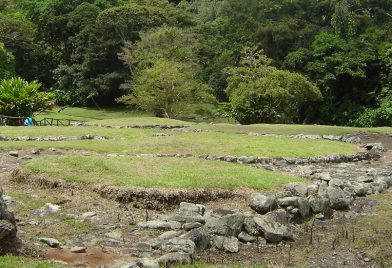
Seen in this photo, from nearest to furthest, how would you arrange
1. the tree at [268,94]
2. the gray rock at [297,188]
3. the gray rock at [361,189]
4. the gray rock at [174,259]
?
the gray rock at [174,259], the gray rock at [297,188], the gray rock at [361,189], the tree at [268,94]

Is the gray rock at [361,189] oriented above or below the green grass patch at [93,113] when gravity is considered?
above

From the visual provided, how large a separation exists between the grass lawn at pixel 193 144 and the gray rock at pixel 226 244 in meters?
10.4

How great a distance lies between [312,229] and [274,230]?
1361 mm

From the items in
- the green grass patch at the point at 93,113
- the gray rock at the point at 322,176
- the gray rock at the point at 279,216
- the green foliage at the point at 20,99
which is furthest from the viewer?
the green grass patch at the point at 93,113

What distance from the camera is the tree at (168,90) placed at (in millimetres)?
42250

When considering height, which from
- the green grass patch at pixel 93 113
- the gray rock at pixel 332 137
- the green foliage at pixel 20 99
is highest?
the green foliage at pixel 20 99

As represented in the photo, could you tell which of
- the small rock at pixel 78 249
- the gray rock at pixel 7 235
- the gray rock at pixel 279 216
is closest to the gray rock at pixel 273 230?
the gray rock at pixel 279 216

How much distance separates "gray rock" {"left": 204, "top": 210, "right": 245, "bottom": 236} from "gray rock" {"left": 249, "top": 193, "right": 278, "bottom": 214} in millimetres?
1517

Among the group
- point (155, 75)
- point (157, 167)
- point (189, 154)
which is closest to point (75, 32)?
point (155, 75)

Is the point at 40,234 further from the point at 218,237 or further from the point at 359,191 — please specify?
the point at 359,191

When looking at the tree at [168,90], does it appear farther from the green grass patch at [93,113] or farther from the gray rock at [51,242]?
the gray rock at [51,242]

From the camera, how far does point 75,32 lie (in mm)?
61469

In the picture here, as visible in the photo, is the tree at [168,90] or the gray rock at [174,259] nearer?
the gray rock at [174,259]

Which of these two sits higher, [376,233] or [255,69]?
[255,69]
